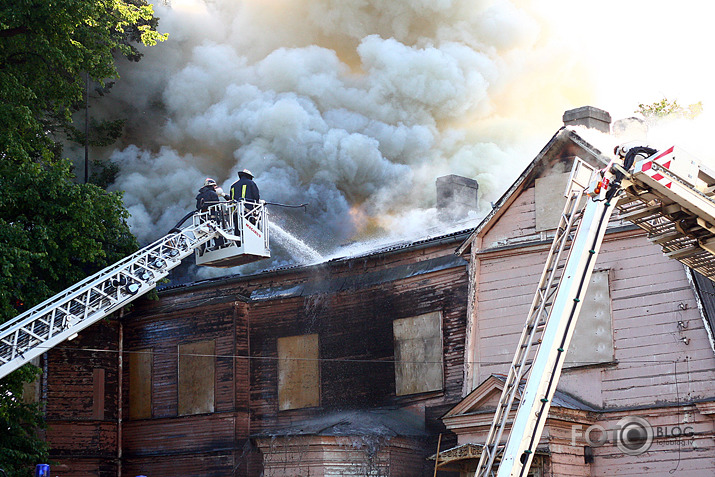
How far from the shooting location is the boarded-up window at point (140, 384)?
896 inches

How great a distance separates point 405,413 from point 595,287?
16.0 feet

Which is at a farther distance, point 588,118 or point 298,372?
point 298,372

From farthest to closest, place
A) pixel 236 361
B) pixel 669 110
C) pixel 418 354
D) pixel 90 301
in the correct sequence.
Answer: pixel 669 110, pixel 236 361, pixel 418 354, pixel 90 301

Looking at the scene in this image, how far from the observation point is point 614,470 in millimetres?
15109

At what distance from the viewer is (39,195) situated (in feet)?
62.8

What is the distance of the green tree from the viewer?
18109 millimetres

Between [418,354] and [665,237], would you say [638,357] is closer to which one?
[418,354]

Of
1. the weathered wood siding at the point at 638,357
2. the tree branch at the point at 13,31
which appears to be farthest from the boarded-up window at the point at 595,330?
the tree branch at the point at 13,31

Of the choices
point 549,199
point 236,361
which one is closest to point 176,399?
point 236,361

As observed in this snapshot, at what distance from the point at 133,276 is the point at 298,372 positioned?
4.40m

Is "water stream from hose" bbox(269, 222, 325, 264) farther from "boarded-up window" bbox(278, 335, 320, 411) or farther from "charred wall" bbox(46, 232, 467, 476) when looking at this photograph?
"boarded-up window" bbox(278, 335, 320, 411)

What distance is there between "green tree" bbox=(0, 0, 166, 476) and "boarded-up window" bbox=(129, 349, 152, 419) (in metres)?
2.79

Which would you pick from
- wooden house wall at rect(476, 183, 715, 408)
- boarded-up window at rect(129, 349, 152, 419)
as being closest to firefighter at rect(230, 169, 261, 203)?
boarded-up window at rect(129, 349, 152, 419)

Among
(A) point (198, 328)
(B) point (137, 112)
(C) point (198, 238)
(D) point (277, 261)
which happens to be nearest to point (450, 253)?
(C) point (198, 238)
